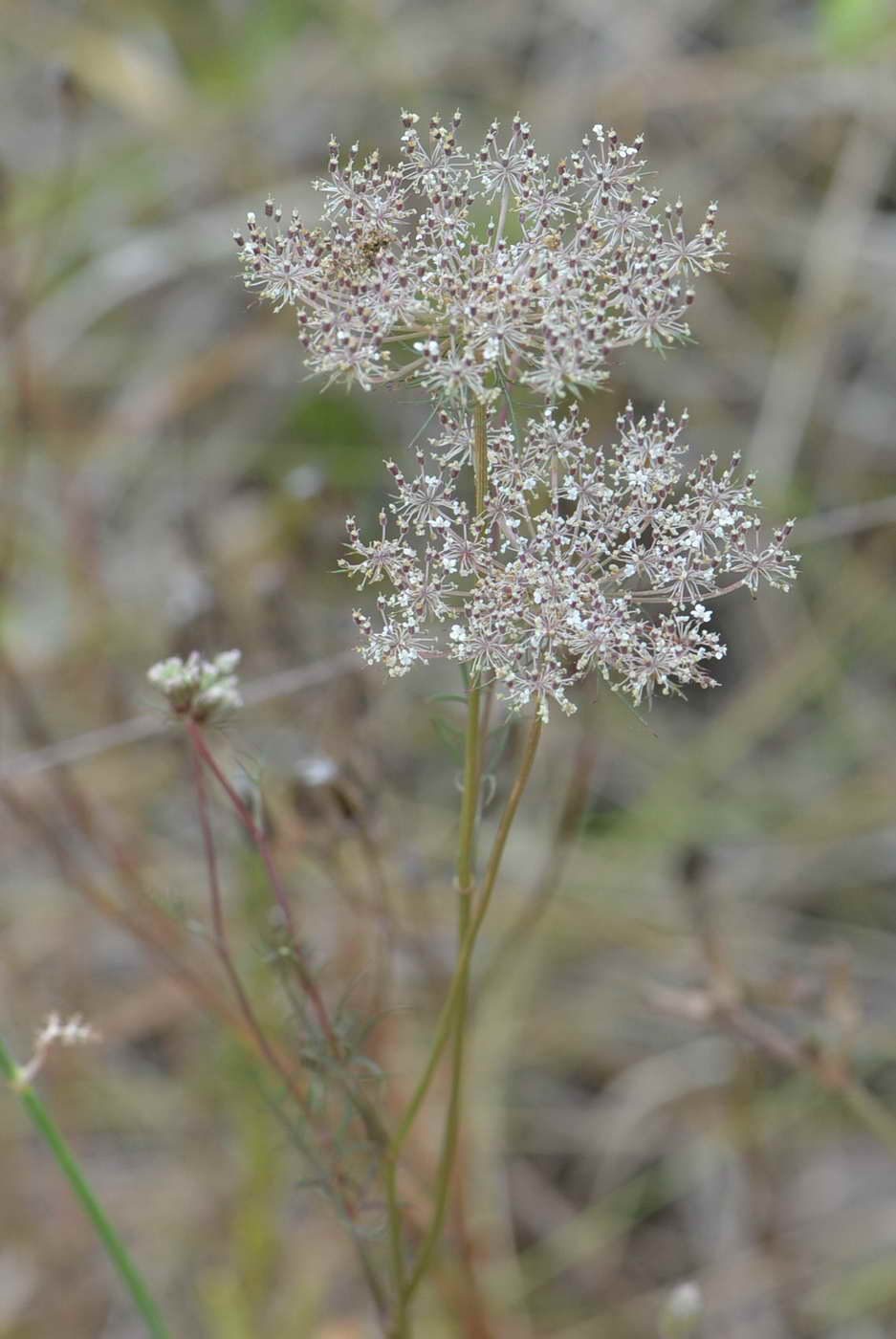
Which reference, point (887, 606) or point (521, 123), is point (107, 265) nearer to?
point (887, 606)

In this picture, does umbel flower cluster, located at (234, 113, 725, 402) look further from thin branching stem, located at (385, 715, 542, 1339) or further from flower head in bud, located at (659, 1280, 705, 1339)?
flower head in bud, located at (659, 1280, 705, 1339)

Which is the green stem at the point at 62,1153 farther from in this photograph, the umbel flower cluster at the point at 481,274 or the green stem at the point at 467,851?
the umbel flower cluster at the point at 481,274

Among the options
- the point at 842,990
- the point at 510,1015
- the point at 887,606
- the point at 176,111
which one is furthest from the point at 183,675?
the point at 176,111

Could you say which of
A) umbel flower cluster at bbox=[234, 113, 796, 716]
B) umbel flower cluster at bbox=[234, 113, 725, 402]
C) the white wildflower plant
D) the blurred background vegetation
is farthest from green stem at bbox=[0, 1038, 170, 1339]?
umbel flower cluster at bbox=[234, 113, 725, 402]

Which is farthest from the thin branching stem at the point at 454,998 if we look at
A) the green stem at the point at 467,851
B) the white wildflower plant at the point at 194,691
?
the white wildflower plant at the point at 194,691

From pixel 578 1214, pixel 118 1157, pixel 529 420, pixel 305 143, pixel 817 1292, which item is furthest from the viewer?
pixel 305 143
